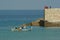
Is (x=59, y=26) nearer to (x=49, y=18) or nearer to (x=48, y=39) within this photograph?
(x=49, y=18)

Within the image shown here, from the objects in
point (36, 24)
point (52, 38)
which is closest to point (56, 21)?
point (36, 24)

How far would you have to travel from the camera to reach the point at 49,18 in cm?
5372

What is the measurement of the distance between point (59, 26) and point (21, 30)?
8.60 meters

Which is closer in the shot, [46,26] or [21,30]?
[21,30]

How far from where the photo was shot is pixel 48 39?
38156mm

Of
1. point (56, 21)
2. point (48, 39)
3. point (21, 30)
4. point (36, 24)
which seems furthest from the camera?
point (36, 24)

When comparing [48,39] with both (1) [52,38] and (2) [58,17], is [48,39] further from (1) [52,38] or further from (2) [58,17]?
(2) [58,17]

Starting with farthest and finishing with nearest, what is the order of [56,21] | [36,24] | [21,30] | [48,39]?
[36,24]
[56,21]
[21,30]
[48,39]

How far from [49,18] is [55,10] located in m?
1.72

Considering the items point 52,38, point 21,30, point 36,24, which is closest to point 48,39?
point 52,38

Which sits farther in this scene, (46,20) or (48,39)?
(46,20)

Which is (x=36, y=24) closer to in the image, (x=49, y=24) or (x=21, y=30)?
(x=49, y=24)

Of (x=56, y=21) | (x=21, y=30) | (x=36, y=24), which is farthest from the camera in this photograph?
(x=36, y=24)

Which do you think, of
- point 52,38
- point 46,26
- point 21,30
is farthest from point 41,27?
point 52,38
